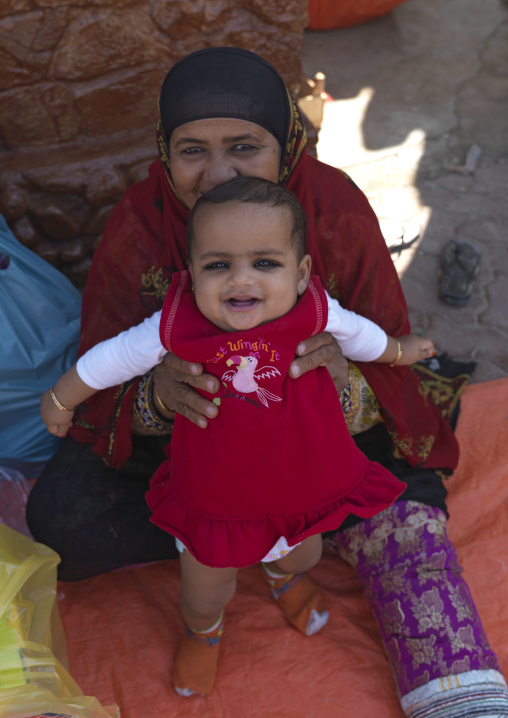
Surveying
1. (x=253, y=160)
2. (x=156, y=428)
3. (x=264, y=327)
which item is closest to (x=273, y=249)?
(x=264, y=327)

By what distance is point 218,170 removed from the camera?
1728 mm

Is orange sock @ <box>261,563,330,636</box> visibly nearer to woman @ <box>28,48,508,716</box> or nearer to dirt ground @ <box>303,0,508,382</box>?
woman @ <box>28,48,508,716</box>

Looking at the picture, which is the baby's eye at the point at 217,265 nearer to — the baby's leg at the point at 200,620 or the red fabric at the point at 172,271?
the red fabric at the point at 172,271

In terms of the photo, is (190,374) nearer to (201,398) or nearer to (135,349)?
(201,398)

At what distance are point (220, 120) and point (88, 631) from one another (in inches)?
67.4

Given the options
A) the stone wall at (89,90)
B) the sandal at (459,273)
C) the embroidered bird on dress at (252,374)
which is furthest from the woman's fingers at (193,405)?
the sandal at (459,273)

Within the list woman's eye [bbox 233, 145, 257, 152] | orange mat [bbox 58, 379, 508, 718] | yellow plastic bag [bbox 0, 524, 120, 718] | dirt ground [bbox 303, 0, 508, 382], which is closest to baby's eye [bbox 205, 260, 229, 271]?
woman's eye [bbox 233, 145, 257, 152]

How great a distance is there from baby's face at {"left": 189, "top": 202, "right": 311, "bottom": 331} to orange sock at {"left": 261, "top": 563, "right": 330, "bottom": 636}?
101 cm

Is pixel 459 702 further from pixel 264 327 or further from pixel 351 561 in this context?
pixel 264 327

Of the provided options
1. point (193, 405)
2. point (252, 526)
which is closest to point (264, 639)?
point (252, 526)

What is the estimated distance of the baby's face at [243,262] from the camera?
1.49m

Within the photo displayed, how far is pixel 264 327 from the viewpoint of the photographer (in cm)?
155

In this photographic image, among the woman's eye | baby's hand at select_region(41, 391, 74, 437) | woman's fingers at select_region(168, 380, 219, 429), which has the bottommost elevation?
baby's hand at select_region(41, 391, 74, 437)

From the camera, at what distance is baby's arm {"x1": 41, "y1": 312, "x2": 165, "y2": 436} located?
1.72m
